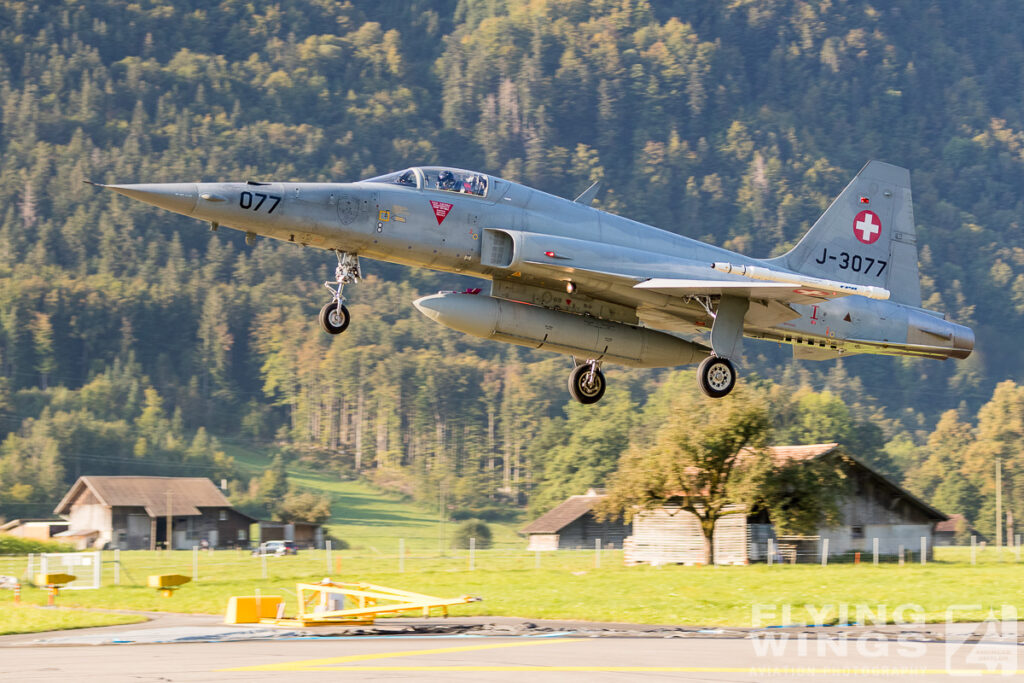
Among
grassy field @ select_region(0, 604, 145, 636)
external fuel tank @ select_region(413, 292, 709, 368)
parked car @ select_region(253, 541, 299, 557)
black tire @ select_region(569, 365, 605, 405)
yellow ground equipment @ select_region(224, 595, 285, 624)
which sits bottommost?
parked car @ select_region(253, 541, 299, 557)

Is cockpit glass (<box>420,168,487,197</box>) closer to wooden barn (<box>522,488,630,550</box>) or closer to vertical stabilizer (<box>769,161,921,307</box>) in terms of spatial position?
vertical stabilizer (<box>769,161,921,307</box>)

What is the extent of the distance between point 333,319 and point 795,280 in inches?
317

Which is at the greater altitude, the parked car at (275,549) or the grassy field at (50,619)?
the grassy field at (50,619)

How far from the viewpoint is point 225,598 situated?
34250 millimetres

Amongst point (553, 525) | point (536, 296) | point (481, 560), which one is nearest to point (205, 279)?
point (553, 525)

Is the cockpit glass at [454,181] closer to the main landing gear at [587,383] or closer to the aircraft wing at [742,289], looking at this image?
the aircraft wing at [742,289]

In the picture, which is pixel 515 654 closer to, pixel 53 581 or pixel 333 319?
pixel 333 319

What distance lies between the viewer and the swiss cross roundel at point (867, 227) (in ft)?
86.2

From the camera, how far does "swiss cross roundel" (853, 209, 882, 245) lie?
1035 inches

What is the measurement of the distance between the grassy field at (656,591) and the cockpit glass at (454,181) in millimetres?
9766

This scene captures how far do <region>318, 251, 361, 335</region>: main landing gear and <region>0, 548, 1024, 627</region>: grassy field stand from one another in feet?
30.7

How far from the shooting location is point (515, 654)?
19.6 m
